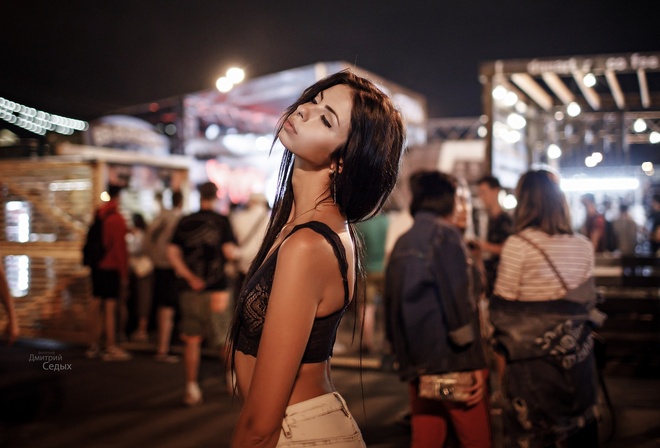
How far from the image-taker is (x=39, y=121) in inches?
771

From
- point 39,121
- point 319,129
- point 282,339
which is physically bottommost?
point 282,339

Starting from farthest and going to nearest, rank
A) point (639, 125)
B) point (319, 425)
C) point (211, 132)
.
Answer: point (211, 132)
point (639, 125)
point (319, 425)

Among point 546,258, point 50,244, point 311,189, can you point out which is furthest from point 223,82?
point 311,189

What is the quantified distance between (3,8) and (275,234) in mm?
5256

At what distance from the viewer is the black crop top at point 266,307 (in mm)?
1513

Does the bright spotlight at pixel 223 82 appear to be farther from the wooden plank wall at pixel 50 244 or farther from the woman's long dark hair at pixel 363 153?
the woman's long dark hair at pixel 363 153

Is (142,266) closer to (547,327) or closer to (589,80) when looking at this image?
(547,327)

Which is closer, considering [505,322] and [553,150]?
[505,322]

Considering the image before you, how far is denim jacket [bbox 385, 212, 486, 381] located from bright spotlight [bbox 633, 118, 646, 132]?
909 cm

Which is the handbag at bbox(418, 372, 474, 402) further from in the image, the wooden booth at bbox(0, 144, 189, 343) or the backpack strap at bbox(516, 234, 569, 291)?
the wooden booth at bbox(0, 144, 189, 343)

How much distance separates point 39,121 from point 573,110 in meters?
16.6

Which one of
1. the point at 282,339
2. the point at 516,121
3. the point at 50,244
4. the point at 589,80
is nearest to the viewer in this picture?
the point at 282,339

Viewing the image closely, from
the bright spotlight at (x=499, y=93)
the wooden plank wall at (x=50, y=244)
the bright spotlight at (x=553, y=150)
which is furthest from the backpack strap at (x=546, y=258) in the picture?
the bright spotlight at (x=553, y=150)

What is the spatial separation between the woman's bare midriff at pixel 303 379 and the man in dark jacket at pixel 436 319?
64.3 inches
